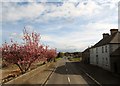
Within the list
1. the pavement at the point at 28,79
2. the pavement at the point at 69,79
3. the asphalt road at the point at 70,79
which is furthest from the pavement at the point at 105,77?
the pavement at the point at 28,79

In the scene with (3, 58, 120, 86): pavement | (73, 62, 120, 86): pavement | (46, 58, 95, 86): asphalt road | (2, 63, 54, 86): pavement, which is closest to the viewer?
(2, 63, 54, 86): pavement

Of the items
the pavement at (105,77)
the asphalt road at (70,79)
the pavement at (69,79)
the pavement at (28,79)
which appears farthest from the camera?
the pavement at (105,77)

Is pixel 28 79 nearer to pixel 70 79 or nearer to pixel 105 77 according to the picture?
pixel 70 79

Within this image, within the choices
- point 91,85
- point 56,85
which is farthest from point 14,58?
point 91,85

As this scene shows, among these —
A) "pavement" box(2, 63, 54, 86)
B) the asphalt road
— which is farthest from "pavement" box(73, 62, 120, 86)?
"pavement" box(2, 63, 54, 86)

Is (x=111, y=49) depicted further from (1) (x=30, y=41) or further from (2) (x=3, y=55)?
(2) (x=3, y=55)

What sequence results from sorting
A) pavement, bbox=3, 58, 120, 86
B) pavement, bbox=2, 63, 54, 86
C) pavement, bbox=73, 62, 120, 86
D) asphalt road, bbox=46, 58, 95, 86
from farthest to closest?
1. pavement, bbox=73, 62, 120, 86
2. asphalt road, bbox=46, 58, 95, 86
3. pavement, bbox=3, 58, 120, 86
4. pavement, bbox=2, 63, 54, 86

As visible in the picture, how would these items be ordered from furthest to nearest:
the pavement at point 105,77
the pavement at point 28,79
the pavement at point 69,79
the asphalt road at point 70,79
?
the pavement at point 105,77, the asphalt road at point 70,79, the pavement at point 69,79, the pavement at point 28,79

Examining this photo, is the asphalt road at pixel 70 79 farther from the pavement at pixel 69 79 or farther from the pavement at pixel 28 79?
the pavement at pixel 28 79

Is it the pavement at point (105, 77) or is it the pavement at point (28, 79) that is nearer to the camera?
the pavement at point (28, 79)

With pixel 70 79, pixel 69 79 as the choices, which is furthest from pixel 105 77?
pixel 69 79

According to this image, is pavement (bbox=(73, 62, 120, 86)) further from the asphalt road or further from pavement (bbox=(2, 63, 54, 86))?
pavement (bbox=(2, 63, 54, 86))

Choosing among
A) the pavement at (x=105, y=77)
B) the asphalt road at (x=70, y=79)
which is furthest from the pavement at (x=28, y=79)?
the pavement at (x=105, y=77)

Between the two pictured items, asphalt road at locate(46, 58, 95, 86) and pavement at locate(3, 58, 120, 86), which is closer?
pavement at locate(3, 58, 120, 86)
